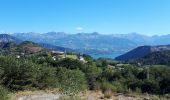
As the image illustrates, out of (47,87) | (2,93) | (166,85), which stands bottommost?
(166,85)

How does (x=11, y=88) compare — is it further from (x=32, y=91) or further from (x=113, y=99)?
(x=113, y=99)

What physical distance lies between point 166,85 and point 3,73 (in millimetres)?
17812

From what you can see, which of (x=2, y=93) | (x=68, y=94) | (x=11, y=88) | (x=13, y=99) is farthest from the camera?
(x=11, y=88)

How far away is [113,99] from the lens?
1407 cm

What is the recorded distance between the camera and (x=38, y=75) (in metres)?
18.2

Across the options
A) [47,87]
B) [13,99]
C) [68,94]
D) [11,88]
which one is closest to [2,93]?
[68,94]

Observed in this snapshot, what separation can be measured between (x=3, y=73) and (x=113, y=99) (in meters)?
5.16

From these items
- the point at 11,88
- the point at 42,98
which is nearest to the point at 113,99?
the point at 42,98

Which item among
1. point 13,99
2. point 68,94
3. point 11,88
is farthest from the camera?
point 11,88

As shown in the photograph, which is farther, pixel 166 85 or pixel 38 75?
pixel 166 85

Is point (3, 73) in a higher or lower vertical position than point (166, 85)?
higher

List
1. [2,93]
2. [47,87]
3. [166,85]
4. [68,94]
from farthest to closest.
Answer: [166,85] < [47,87] < [2,93] < [68,94]

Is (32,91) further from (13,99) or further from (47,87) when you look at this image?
(13,99)

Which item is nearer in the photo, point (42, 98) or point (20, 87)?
point (42, 98)
